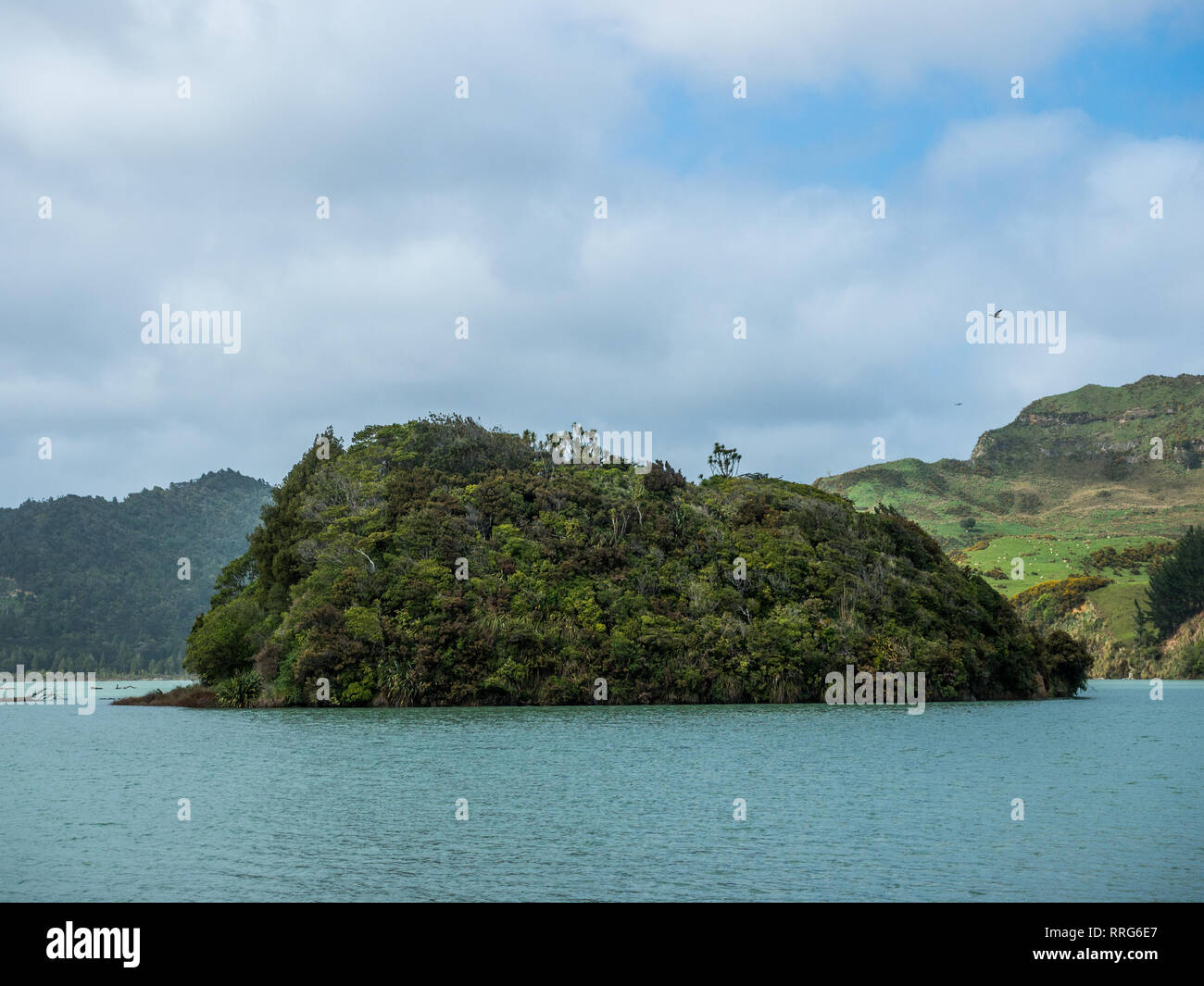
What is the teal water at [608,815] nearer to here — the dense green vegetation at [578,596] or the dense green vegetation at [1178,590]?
the dense green vegetation at [578,596]

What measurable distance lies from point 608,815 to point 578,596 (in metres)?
44.9

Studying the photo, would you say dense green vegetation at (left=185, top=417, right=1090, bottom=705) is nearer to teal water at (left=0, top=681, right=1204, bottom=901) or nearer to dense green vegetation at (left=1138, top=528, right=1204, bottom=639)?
teal water at (left=0, top=681, right=1204, bottom=901)

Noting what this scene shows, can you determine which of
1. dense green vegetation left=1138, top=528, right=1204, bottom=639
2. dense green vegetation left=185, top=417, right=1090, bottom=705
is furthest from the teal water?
dense green vegetation left=1138, top=528, right=1204, bottom=639

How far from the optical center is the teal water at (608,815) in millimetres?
18109

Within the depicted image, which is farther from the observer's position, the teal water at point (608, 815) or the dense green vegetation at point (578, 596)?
the dense green vegetation at point (578, 596)

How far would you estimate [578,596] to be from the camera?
6919 centimetres

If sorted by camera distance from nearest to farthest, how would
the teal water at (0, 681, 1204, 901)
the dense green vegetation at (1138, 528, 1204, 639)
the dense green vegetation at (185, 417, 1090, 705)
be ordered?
1. the teal water at (0, 681, 1204, 901)
2. the dense green vegetation at (185, 417, 1090, 705)
3. the dense green vegetation at (1138, 528, 1204, 639)

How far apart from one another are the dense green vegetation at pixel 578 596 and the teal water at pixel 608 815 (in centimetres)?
1777

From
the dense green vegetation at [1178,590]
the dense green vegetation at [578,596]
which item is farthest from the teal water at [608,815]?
the dense green vegetation at [1178,590]

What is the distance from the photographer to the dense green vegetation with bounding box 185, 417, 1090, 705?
6412cm

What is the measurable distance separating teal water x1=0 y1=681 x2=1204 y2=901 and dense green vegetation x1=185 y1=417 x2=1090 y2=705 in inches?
700
